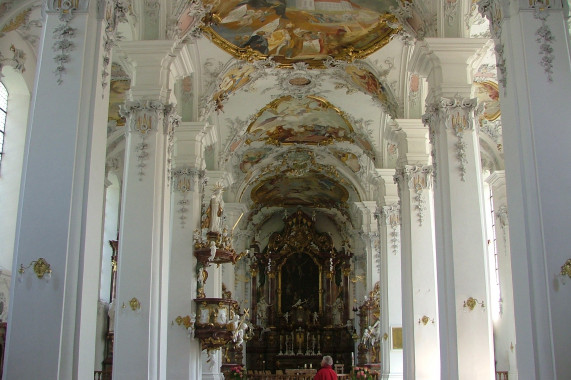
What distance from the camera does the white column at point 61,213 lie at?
7.81 metres

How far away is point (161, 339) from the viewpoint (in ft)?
41.9

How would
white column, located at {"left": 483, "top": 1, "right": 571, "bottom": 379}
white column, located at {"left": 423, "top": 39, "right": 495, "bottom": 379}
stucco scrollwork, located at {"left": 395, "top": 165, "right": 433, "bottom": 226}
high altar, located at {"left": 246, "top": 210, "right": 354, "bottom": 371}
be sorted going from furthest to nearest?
high altar, located at {"left": 246, "top": 210, "right": 354, "bottom": 371} → stucco scrollwork, located at {"left": 395, "top": 165, "right": 433, "bottom": 226} → white column, located at {"left": 423, "top": 39, "right": 495, "bottom": 379} → white column, located at {"left": 483, "top": 1, "right": 571, "bottom": 379}

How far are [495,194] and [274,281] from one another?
1752 centimetres

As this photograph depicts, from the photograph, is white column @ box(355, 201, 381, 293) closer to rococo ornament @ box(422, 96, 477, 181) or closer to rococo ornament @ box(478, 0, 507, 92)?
rococo ornament @ box(422, 96, 477, 181)

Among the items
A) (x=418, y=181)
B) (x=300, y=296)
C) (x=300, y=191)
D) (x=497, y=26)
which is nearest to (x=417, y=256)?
(x=418, y=181)

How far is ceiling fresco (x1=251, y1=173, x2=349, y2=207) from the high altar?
5.70ft

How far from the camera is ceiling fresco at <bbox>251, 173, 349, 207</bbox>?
3197 cm

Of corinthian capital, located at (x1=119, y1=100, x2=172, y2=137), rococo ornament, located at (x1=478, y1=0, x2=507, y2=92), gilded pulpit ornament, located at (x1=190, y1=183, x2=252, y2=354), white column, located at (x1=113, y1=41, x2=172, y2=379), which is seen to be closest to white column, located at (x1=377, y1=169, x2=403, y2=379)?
gilded pulpit ornament, located at (x1=190, y1=183, x2=252, y2=354)

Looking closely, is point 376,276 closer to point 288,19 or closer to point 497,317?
point 497,317

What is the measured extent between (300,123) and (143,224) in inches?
501

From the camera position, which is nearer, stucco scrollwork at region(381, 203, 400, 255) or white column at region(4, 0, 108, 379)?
white column at region(4, 0, 108, 379)

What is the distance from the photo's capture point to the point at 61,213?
8125 millimetres

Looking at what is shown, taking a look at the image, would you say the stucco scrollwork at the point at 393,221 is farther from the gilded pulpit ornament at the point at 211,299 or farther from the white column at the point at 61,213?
the white column at the point at 61,213

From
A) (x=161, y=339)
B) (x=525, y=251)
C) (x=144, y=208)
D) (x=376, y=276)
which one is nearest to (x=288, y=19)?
(x=144, y=208)
